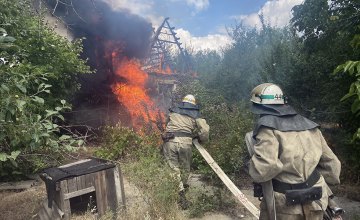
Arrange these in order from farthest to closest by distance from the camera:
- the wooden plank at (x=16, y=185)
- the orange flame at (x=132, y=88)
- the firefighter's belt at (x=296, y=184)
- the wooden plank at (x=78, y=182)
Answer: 1. the orange flame at (x=132, y=88)
2. the wooden plank at (x=16, y=185)
3. the wooden plank at (x=78, y=182)
4. the firefighter's belt at (x=296, y=184)

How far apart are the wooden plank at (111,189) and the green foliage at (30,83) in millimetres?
882

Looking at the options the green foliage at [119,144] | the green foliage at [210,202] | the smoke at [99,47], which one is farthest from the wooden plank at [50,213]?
→ the smoke at [99,47]

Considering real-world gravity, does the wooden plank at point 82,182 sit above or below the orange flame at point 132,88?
below

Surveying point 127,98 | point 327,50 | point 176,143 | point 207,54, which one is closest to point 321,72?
point 327,50

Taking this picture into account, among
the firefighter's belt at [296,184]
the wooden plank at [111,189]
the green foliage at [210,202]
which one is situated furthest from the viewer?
the green foliage at [210,202]

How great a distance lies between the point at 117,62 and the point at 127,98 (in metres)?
2.03

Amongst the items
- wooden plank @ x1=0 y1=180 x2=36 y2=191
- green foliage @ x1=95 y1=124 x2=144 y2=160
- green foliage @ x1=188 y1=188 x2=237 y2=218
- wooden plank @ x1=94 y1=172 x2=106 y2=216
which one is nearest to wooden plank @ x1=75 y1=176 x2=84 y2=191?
wooden plank @ x1=94 y1=172 x2=106 y2=216

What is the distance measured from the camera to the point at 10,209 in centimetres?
580

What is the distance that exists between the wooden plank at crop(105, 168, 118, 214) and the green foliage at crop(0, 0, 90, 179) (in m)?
0.88

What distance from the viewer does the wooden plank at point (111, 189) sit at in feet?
16.7

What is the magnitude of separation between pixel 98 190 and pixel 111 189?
0.74ft

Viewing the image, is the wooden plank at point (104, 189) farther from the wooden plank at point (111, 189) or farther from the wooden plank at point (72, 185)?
the wooden plank at point (72, 185)

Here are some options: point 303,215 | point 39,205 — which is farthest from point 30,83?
point 303,215

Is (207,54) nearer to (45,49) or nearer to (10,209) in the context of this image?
(45,49)
